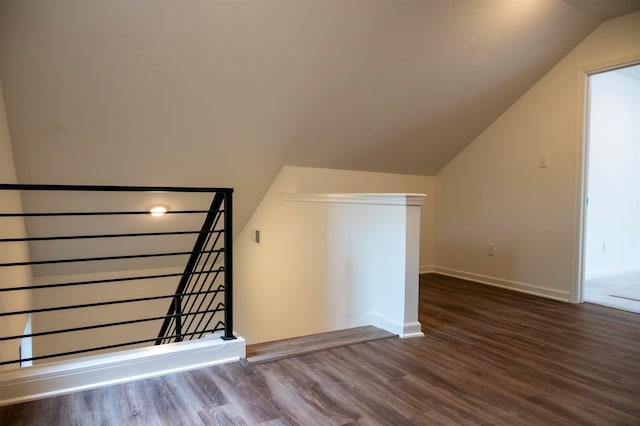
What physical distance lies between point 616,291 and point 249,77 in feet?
12.8

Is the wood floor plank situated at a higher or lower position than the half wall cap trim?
lower

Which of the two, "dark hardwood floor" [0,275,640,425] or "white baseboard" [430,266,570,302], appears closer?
"dark hardwood floor" [0,275,640,425]

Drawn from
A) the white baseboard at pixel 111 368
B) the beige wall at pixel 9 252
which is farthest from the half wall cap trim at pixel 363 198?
the beige wall at pixel 9 252

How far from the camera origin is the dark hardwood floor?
168 cm

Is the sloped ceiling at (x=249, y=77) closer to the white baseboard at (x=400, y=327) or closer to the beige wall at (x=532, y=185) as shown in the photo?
the beige wall at (x=532, y=185)

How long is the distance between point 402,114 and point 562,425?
2.64m

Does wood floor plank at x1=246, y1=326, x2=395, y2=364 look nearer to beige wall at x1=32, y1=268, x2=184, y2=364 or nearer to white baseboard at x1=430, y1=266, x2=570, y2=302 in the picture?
white baseboard at x1=430, y1=266, x2=570, y2=302

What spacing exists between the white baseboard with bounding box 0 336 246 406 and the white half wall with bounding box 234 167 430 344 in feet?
3.57

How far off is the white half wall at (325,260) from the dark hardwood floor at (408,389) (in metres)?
0.43

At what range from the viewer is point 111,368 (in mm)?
1937

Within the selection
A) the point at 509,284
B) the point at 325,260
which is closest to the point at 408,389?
the point at 325,260

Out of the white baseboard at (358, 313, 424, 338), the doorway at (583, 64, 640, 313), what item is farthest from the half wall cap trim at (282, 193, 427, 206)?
the doorway at (583, 64, 640, 313)

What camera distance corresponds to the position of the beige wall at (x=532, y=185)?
138 inches

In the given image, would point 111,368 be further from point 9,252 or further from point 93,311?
point 93,311
